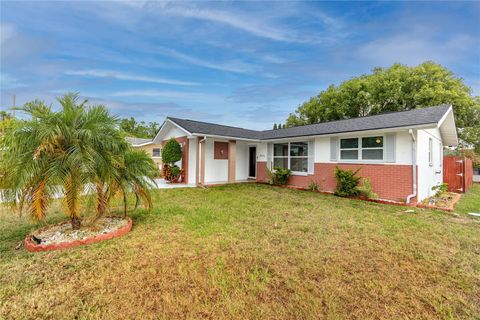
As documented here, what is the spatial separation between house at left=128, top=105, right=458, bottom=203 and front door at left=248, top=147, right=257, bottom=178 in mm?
70

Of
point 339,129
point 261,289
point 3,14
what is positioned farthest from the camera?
point 339,129

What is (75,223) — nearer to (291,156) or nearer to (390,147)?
(291,156)

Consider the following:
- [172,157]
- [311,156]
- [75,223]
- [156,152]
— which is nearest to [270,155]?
[311,156]

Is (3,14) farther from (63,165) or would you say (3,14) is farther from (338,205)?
(338,205)

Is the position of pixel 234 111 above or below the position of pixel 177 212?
above

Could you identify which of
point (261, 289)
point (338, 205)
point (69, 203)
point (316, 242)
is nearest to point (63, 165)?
point (69, 203)

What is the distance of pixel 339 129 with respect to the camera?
382 inches

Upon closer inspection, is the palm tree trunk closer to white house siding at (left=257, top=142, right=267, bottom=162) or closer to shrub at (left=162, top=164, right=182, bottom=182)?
shrub at (left=162, top=164, right=182, bottom=182)

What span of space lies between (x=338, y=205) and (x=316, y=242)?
3.84 m

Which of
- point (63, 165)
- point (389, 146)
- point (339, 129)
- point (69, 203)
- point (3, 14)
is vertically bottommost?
point (69, 203)

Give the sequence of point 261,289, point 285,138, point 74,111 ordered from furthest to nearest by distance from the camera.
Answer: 1. point 285,138
2. point 74,111
3. point 261,289

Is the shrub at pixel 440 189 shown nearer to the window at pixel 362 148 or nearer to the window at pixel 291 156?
the window at pixel 362 148

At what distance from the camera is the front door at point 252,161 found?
1498 cm

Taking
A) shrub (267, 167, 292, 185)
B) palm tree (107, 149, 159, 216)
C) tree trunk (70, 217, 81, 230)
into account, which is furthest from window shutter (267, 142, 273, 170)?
tree trunk (70, 217, 81, 230)
